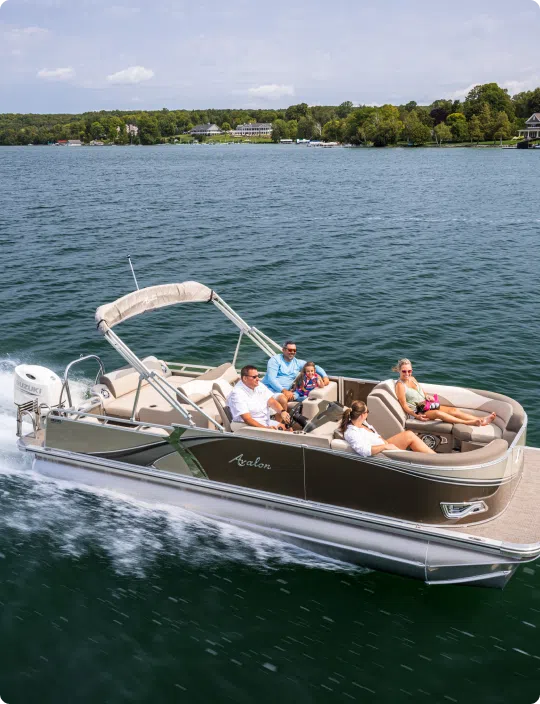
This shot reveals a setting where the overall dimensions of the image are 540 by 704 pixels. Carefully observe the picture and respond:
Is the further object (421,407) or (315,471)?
(421,407)

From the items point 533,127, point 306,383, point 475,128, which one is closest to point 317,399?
point 306,383

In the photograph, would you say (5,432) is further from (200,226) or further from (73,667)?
(200,226)

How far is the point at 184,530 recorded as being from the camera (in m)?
8.52

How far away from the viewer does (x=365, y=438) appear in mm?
7480

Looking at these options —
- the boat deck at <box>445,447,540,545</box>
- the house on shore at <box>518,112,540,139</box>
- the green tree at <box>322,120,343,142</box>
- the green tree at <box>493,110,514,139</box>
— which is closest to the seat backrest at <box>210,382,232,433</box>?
the boat deck at <box>445,447,540,545</box>

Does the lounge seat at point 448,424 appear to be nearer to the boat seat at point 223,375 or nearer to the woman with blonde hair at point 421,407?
the woman with blonde hair at point 421,407

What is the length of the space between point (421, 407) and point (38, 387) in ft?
17.3

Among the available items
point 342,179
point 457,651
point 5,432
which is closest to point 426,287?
point 5,432

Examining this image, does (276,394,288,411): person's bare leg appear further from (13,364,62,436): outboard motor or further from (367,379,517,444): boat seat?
(13,364,62,436): outboard motor

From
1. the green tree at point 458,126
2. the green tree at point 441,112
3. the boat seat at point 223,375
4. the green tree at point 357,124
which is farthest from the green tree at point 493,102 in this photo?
the boat seat at point 223,375

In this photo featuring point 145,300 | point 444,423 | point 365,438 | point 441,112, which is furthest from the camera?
point 441,112

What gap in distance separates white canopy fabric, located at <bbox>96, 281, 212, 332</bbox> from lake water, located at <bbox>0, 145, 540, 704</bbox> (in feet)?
7.79

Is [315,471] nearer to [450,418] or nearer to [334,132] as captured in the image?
[450,418]

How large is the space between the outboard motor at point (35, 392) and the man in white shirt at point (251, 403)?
2851 millimetres
